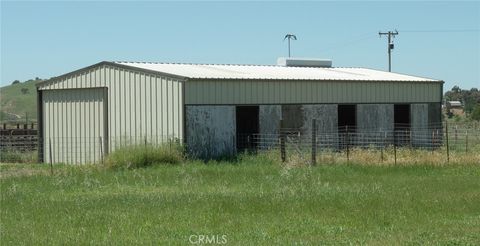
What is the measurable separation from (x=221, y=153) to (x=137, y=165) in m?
4.04

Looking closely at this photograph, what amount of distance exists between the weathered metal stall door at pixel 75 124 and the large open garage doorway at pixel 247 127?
4918 millimetres

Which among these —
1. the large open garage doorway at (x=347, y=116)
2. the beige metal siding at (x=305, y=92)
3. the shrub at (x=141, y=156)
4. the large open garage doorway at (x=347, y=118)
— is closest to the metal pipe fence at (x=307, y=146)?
the large open garage doorway at (x=347, y=118)

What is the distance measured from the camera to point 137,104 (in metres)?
29.1

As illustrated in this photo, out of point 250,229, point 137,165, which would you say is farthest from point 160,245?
point 137,165

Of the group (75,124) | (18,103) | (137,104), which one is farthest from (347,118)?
(18,103)

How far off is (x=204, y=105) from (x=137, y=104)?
8.68ft

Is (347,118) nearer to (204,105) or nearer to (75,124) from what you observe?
(204,105)

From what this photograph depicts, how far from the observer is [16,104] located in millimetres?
127562

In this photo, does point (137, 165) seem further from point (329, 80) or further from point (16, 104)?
point (16, 104)

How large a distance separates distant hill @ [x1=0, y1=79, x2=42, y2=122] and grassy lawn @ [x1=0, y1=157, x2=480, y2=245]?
294 ft

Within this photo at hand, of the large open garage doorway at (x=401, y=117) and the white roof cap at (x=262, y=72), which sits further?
the large open garage doorway at (x=401, y=117)

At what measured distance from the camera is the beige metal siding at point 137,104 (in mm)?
27812

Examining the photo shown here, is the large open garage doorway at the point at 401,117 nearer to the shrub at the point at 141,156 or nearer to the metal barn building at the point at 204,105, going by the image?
the metal barn building at the point at 204,105

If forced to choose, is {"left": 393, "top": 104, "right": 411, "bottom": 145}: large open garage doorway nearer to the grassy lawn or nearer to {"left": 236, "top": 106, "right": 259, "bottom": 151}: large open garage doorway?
{"left": 236, "top": 106, "right": 259, "bottom": 151}: large open garage doorway
